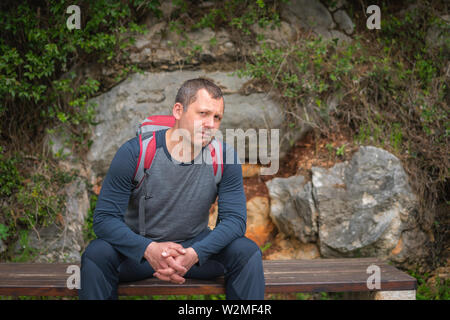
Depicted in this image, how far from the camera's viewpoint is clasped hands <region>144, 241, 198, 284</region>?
229cm

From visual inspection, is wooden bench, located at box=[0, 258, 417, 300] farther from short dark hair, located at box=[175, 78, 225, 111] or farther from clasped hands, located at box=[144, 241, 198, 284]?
short dark hair, located at box=[175, 78, 225, 111]

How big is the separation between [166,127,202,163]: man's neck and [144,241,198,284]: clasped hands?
54 cm

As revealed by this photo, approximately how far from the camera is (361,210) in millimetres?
3752

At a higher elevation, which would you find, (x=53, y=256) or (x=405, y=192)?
(x=405, y=192)

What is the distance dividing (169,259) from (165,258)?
0.03m

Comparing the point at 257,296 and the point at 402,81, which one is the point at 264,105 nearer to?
the point at 402,81

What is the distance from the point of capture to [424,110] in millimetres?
4047

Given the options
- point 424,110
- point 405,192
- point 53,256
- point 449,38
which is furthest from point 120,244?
point 449,38

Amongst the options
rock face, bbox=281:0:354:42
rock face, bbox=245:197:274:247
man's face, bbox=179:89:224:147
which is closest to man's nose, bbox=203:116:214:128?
man's face, bbox=179:89:224:147

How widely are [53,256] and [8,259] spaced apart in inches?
15.8

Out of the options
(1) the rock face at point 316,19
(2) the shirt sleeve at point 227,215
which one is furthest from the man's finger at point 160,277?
(1) the rock face at point 316,19

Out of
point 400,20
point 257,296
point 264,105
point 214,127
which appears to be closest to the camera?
point 257,296

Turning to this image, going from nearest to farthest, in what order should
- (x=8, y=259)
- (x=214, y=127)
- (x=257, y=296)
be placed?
(x=257, y=296), (x=214, y=127), (x=8, y=259)

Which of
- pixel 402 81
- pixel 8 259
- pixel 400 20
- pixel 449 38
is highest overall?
pixel 400 20
